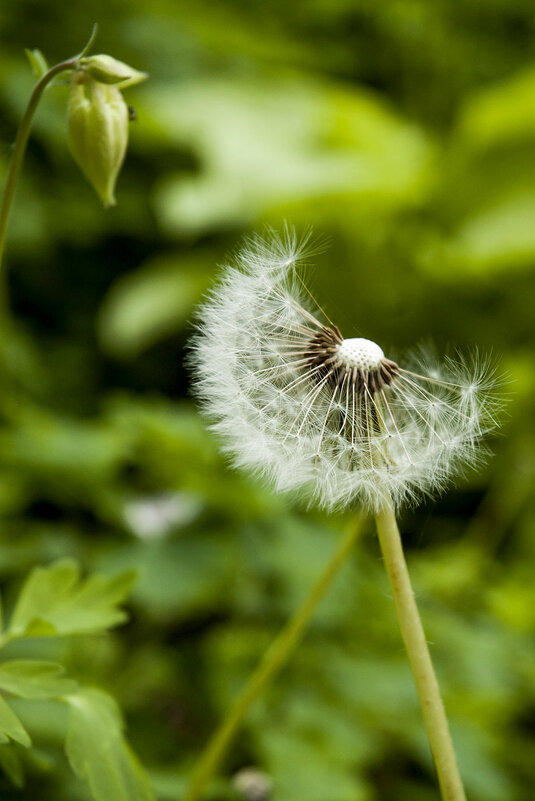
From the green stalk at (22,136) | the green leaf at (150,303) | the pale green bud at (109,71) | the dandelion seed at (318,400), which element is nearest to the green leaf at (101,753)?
the dandelion seed at (318,400)

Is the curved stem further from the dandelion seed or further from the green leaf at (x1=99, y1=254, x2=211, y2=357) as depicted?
the green leaf at (x1=99, y1=254, x2=211, y2=357)

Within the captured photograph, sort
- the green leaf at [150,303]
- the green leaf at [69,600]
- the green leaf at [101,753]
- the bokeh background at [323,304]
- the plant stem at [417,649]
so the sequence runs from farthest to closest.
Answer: the green leaf at [150,303] < the bokeh background at [323,304] < the green leaf at [69,600] < the green leaf at [101,753] < the plant stem at [417,649]

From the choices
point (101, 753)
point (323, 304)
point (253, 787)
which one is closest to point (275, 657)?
point (101, 753)

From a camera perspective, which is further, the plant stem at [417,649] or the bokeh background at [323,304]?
the bokeh background at [323,304]

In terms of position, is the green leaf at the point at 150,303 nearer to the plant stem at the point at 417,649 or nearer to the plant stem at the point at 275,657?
the plant stem at the point at 275,657

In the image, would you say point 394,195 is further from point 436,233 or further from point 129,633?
point 129,633

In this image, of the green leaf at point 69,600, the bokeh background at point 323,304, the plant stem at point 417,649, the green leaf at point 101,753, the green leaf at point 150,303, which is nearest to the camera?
the plant stem at point 417,649

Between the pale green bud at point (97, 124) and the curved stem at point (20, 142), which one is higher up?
the pale green bud at point (97, 124)

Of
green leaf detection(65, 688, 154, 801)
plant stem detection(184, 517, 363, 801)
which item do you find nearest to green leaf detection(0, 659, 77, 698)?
green leaf detection(65, 688, 154, 801)
